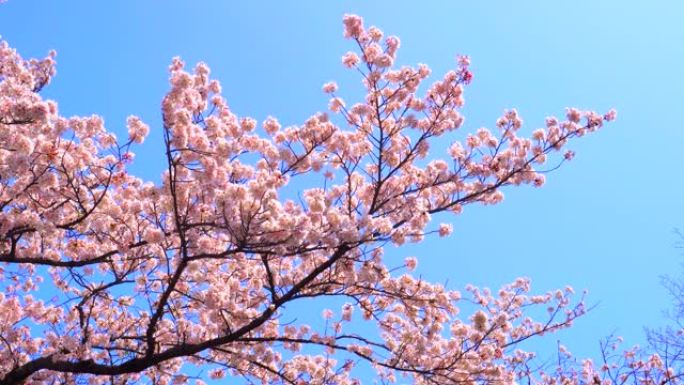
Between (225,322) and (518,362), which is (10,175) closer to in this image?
(225,322)

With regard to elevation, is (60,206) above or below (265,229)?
above

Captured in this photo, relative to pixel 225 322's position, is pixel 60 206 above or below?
above

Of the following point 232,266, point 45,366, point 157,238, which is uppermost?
point 232,266

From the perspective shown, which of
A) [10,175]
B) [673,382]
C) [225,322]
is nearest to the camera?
[10,175]

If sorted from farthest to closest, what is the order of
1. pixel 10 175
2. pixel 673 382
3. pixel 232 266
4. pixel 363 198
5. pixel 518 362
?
pixel 518 362, pixel 673 382, pixel 232 266, pixel 363 198, pixel 10 175

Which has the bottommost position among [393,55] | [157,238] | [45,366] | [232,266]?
[45,366]

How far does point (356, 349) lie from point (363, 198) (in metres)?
2.22

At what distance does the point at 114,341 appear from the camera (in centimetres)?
986

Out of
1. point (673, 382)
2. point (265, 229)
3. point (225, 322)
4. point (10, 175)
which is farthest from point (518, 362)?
point (10, 175)

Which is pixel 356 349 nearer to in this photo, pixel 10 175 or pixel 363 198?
pixel 363 198

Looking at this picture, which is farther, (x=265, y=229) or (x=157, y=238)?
(x=157, y=238)

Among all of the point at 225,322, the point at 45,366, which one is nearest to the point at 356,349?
the point at 225,322

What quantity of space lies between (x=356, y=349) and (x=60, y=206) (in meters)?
4.47

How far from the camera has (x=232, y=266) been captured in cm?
946
